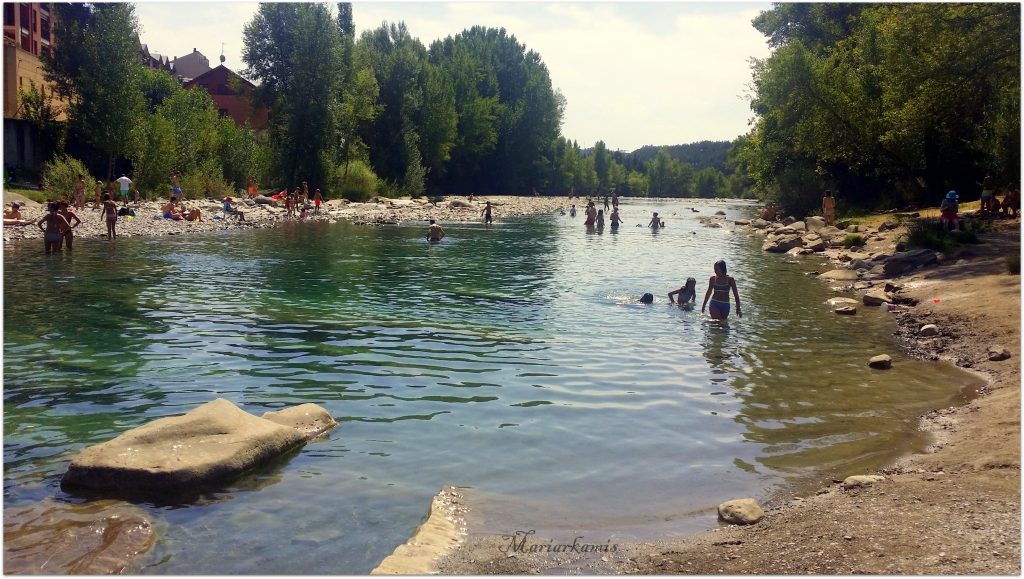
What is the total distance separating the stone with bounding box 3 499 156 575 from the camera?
6.01 m

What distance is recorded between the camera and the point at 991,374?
11859 mm

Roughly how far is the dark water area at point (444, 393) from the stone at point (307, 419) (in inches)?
9.1

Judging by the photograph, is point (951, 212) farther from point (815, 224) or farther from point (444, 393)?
point (444, 393)

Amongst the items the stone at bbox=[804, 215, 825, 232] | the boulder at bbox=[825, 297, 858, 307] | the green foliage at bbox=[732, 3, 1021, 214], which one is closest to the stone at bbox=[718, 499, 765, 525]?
the boulder at bbox=[825, 297, 858, 307]

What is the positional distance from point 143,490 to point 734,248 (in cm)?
3380

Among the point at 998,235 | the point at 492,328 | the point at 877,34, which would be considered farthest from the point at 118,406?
the point at 877,34

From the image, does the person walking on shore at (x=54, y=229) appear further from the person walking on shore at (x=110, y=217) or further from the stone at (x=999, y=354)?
the stone at (x=999, y=354)

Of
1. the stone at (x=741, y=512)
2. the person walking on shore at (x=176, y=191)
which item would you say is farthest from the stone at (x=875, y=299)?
the person walking on shore at (x=176, y=191)

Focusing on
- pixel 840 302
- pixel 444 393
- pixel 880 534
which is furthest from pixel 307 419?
pixel 840 302

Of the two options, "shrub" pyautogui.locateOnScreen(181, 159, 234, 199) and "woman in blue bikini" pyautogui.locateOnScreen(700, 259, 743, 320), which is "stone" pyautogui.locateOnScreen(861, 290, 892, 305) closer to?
"woman in blue bikini" pyautogui.locateOnScreen(700, 259, 743, 320)

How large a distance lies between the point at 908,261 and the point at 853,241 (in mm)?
9567

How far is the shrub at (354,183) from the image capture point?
6819cm

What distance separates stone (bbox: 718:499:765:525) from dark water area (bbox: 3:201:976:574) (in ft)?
0.74

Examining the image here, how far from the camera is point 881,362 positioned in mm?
12797
